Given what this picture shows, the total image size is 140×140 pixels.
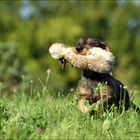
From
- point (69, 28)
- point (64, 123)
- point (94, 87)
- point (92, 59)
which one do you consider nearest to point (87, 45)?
point (92, 59)

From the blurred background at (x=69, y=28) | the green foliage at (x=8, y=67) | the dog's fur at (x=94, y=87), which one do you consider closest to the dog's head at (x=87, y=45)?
the dog's fur at (x=94, y=87)

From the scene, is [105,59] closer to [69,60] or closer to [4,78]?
[69,60]

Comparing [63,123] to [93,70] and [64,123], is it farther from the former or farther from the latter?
[93,70]

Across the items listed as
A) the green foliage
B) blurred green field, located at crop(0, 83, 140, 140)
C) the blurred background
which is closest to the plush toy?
blurred green field, located at crop(0, 83, 140, 140)

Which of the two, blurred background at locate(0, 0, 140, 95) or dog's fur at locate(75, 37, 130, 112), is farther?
blurred background at locate(0, 0, 140, 95)

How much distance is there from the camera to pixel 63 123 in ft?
21.3

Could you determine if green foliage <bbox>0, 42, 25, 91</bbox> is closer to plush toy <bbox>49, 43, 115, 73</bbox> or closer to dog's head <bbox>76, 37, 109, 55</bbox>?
dog's head <bbox>76, 37, 109, 55</bbox>

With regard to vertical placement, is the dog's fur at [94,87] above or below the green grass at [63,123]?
above

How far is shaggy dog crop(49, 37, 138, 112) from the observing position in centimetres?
704

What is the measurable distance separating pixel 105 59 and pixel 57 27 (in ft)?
193

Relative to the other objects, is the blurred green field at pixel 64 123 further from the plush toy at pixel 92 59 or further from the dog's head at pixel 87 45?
the dog's head at pixel 87 45

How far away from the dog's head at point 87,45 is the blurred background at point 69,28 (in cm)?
4944

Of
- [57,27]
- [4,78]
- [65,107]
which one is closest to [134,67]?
[57,27]

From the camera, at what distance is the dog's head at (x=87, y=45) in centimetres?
722
